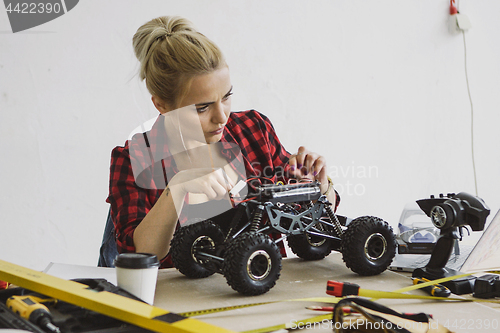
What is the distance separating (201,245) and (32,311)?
35 cm

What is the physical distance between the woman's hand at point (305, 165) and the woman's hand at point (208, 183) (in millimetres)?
172

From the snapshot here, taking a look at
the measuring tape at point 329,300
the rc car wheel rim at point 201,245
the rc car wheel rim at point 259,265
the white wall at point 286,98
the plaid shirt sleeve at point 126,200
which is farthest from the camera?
the white wall at point 286,98

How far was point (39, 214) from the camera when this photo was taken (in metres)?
1.63

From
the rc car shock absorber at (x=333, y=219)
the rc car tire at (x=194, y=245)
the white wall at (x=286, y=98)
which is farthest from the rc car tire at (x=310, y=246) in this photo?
the white wall at (x=286, y=98)

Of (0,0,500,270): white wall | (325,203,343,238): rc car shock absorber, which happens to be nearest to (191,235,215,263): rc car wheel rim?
(325,203,343,238): rc car shock absorber

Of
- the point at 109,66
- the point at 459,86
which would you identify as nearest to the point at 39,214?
the point at 109,66

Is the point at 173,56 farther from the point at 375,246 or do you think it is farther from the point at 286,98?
the point at 286,98

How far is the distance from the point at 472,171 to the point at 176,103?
2.11 meters

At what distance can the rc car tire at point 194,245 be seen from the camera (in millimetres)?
735

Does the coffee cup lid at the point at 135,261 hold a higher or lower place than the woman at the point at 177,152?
lower

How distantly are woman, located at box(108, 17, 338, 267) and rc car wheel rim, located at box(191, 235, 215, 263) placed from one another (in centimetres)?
7

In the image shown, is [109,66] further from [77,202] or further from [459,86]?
[459,86]

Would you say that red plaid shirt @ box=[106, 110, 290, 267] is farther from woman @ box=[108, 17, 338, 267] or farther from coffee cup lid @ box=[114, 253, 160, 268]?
coffee cup lid @ box=[114, 253, 160, 268]

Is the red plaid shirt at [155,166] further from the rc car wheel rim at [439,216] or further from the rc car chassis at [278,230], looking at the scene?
the rc car wheel rim at [439,216]
